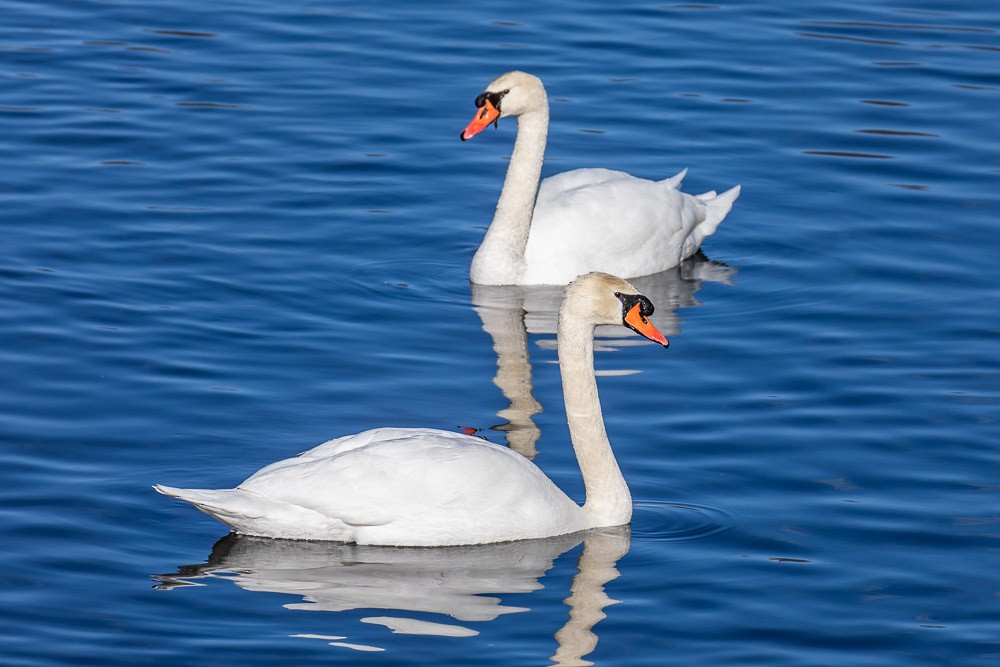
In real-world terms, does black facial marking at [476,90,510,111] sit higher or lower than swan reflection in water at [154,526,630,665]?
higher

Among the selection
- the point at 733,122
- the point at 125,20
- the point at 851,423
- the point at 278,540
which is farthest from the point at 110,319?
the point at 125,20

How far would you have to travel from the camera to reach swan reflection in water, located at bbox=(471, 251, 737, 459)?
36.2 ft

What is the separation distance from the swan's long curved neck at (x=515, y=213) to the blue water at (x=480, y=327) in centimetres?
30

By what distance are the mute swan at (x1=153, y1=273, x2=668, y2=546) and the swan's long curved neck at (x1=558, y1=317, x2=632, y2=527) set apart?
155 millimetres

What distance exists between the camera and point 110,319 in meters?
12.2

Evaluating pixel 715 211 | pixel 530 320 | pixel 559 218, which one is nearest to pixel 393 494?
pixel 530 320

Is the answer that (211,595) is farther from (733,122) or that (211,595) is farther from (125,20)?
(125,20)

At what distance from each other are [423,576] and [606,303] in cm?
164

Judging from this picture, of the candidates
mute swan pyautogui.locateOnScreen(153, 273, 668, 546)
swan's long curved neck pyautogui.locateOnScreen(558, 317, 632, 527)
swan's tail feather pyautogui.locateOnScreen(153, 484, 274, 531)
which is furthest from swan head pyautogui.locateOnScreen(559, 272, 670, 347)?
swan's tail feather pyautogui.locateOnScreen(153, 484, 274, 531)

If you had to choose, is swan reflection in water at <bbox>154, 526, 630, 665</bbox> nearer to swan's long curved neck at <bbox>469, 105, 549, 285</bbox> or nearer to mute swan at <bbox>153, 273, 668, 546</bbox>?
mute swan at <bbox>153, 273, 668, 546</bbox>

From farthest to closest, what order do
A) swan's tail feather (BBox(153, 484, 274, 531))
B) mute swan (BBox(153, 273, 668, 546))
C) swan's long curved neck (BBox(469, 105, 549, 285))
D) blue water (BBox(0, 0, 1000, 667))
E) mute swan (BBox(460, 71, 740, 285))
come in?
mute swan (BBox(460, 71, 740, 285)), swan's long curved neck (BBox(469, 105, 549, 285)), mute swan (BBox(153, 273, 668, 546)), swan's tail feather (BBox(153, 484, 274, 531)), blue water (BBox(0, 0, 1000, 667))

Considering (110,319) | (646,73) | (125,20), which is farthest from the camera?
(125,20)

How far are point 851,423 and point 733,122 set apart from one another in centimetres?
652

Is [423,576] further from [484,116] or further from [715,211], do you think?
[715,211]
